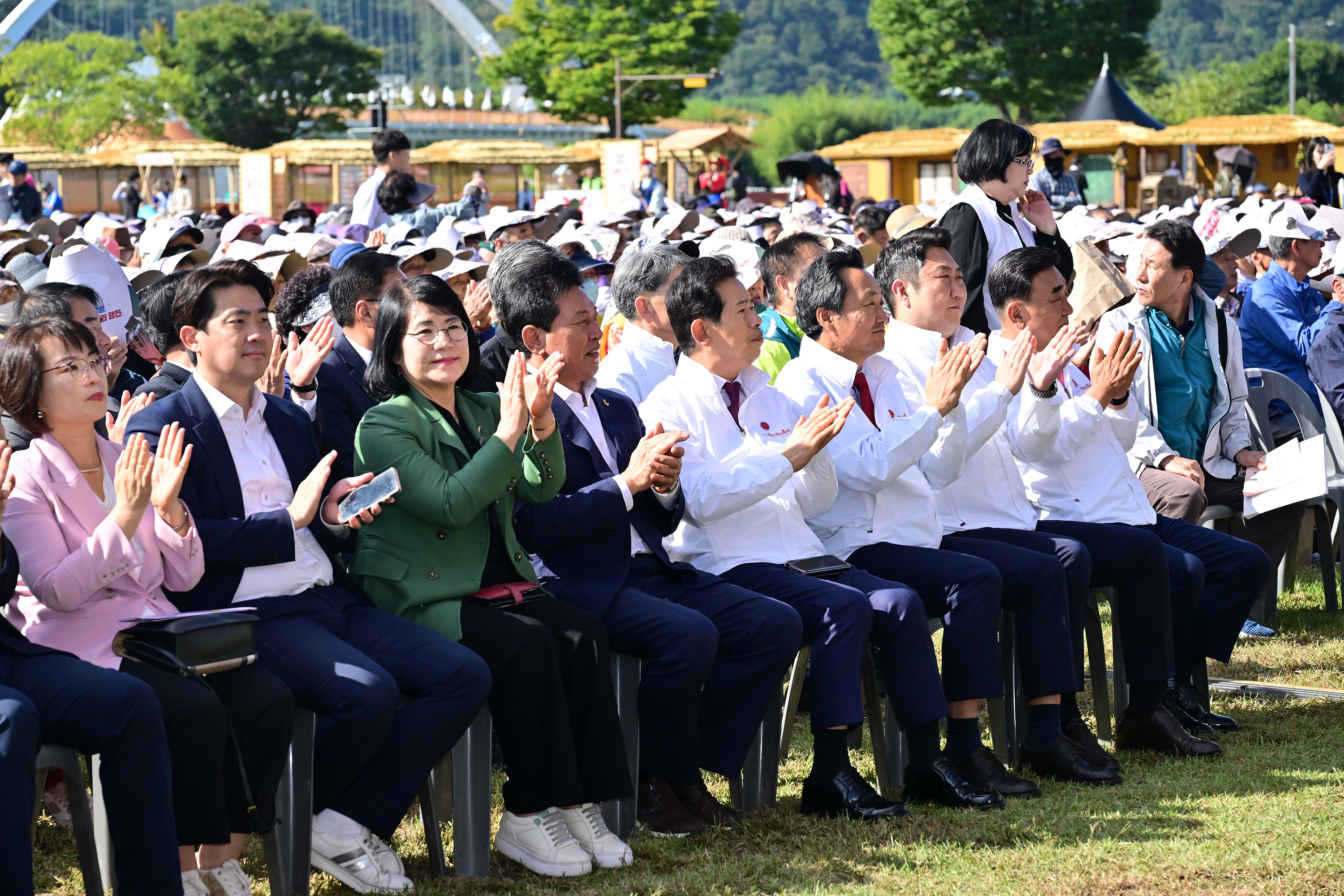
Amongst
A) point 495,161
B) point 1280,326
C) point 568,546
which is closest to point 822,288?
point 568,546

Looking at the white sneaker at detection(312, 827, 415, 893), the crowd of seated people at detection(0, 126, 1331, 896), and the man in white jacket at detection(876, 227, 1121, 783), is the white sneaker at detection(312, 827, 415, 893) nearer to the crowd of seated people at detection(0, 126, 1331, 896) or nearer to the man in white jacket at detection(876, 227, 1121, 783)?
the crowd of seated people at detection(0, 126, 1331, 896)

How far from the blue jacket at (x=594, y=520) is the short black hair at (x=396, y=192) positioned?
5.23 m

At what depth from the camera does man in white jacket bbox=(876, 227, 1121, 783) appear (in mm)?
4496

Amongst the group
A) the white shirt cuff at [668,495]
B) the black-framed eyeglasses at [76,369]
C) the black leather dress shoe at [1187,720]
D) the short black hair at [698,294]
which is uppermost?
the short black hair at [698,294]

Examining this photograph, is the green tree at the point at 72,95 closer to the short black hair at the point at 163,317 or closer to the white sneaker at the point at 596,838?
the short black hair at the point at 163,317

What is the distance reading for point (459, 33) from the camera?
122625 mm

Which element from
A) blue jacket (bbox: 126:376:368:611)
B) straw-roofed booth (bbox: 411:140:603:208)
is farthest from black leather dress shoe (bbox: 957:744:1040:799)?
straw-roofed booth (bbox: 411:140:603:208)

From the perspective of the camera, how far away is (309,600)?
3752mm

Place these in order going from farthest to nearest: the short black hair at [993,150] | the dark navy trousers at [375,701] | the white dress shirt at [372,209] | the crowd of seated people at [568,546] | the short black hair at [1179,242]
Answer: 1. the white dress shirt at [372,209]
2. the short black hair at [993,150]
3. the short black hair at [1179,242]
4. the dark navy trousers at [375,701]
5. the crowd of seated people at [568,546]

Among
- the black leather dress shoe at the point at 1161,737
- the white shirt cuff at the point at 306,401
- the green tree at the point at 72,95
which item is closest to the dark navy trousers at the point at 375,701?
the white shirt cuff at the point at 306,401

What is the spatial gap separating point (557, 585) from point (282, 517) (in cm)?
84

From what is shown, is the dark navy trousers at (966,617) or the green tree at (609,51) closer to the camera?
the dark navy trousers at (966,617)

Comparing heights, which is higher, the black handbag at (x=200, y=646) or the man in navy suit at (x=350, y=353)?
the man in navy suit at (x=350, y=353)

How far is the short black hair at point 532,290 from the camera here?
4.24 metres
